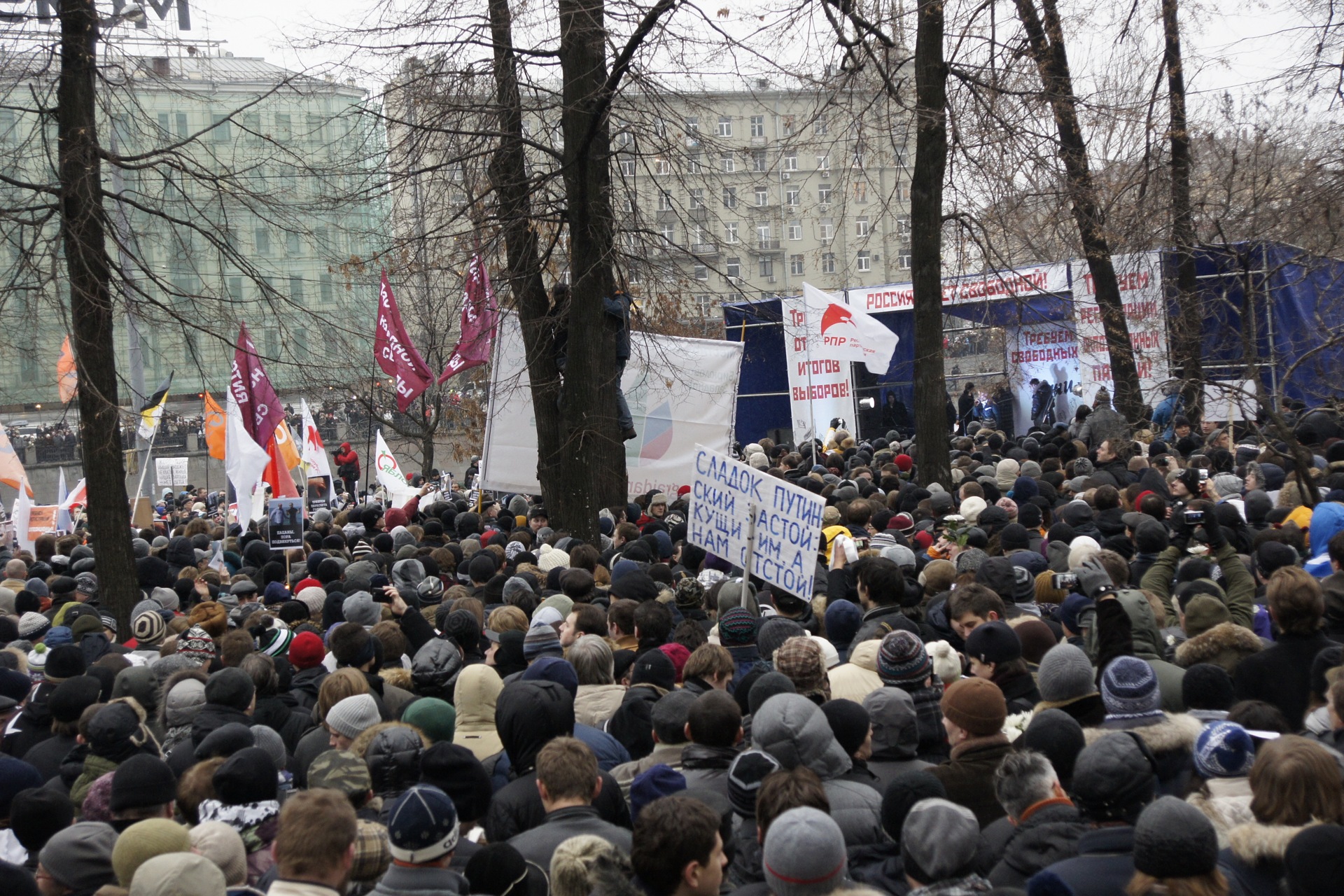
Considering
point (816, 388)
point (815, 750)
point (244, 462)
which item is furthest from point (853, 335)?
point (815, 750)

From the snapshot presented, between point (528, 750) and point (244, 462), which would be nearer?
point (528, 750)

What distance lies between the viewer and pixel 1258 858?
3545mm

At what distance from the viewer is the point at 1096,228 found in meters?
15.3

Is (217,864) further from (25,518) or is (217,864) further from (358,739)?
(25,518)

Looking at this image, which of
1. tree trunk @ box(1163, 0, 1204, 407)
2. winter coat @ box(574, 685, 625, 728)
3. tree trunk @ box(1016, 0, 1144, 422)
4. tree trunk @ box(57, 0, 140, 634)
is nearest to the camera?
winter coat @ box(574, 685, 625, 728)

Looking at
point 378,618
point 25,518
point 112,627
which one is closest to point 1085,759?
point 378,618

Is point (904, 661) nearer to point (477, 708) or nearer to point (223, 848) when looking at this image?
point (477, 708)

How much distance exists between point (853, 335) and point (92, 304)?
1135 centimetres

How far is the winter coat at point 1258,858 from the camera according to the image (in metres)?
3.51

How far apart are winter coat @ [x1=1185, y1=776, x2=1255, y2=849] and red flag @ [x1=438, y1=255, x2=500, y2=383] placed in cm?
993

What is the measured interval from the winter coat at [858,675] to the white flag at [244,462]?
10377 mm

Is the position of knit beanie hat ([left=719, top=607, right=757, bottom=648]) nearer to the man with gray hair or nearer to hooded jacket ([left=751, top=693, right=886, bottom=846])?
hooded jacket ([left=751, top=693, right=886, bottom=846])

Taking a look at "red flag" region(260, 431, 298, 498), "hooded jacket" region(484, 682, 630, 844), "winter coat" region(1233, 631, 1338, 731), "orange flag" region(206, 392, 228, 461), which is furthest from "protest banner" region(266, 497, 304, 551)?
"orange flag" region(206, 392, 228, 461)

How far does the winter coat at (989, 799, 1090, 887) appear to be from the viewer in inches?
149
